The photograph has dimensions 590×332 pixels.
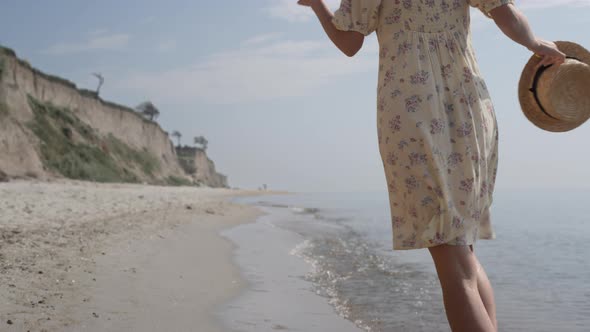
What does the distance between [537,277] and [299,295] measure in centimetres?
257

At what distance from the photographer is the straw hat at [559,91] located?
2324mm

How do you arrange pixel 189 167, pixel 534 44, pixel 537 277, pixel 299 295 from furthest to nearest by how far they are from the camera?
pixel 189 167, pixel 537 277, pixel 299 295, pixel 534 44

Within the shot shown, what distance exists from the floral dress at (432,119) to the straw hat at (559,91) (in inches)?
11.9

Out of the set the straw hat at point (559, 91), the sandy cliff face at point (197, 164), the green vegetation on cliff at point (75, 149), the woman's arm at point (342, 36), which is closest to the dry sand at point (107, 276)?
the woman's arm at point (342, 36)

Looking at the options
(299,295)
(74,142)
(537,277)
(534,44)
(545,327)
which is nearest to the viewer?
(534,44)

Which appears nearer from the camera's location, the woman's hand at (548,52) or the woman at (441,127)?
the woman at (441,127)

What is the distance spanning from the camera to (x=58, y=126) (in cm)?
2761

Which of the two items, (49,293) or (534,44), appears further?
(49,293)

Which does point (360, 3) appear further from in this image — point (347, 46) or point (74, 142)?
point (74, 142)

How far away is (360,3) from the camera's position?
2234mm

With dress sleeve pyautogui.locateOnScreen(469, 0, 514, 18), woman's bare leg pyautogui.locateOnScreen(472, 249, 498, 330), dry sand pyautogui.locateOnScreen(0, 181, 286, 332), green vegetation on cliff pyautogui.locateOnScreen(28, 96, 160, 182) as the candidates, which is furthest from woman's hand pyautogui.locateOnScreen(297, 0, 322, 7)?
green vegetation on cliff pyautogui.locateOnScreen(28, 96, 160, 182)

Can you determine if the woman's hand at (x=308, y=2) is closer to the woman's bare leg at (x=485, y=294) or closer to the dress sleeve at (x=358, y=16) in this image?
the dress sleeve at (x=358, y=16)

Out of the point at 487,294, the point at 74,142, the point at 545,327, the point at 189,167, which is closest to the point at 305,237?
the point at 545,327

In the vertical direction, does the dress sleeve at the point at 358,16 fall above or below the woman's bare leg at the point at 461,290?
above
